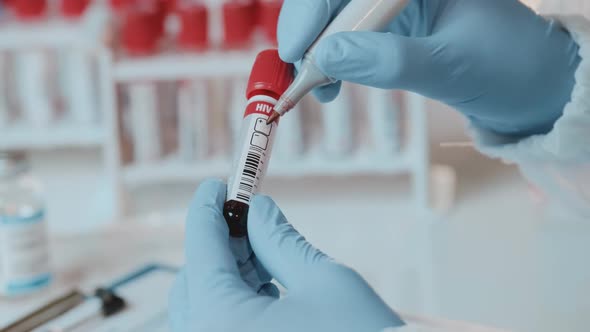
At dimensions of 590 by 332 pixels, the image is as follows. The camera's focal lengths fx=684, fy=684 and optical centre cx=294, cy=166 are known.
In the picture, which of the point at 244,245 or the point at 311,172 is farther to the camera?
the point at 311,172

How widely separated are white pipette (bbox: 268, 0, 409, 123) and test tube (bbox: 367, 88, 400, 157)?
20.6 inches

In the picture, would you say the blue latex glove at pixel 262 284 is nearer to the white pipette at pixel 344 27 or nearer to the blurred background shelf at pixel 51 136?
the white pipette at pixel 344 27

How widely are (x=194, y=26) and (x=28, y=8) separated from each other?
314 mm

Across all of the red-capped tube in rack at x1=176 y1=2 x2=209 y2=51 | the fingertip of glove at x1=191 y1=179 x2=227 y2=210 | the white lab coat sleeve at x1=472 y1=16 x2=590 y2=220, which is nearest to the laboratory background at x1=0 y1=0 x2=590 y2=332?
the red-capped tube in rack at x1=176 y1=2 x2=209 y2=51

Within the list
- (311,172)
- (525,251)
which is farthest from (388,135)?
(525,251)

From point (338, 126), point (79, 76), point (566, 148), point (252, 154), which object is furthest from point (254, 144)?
point (79, 76)

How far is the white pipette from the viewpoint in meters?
0.56

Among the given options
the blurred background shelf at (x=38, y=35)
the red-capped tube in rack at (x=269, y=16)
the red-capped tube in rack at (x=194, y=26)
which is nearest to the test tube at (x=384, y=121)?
the red-capped tube in rack at (x=269, y=16)

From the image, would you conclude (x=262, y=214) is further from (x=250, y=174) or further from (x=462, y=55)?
(x=462, y=55)

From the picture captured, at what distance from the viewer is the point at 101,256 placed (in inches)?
41.8

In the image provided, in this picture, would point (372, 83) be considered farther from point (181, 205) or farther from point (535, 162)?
point (181, 205)

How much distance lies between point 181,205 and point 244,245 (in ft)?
2.08

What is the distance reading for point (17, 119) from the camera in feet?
4.05

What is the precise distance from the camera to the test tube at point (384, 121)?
1.10m
